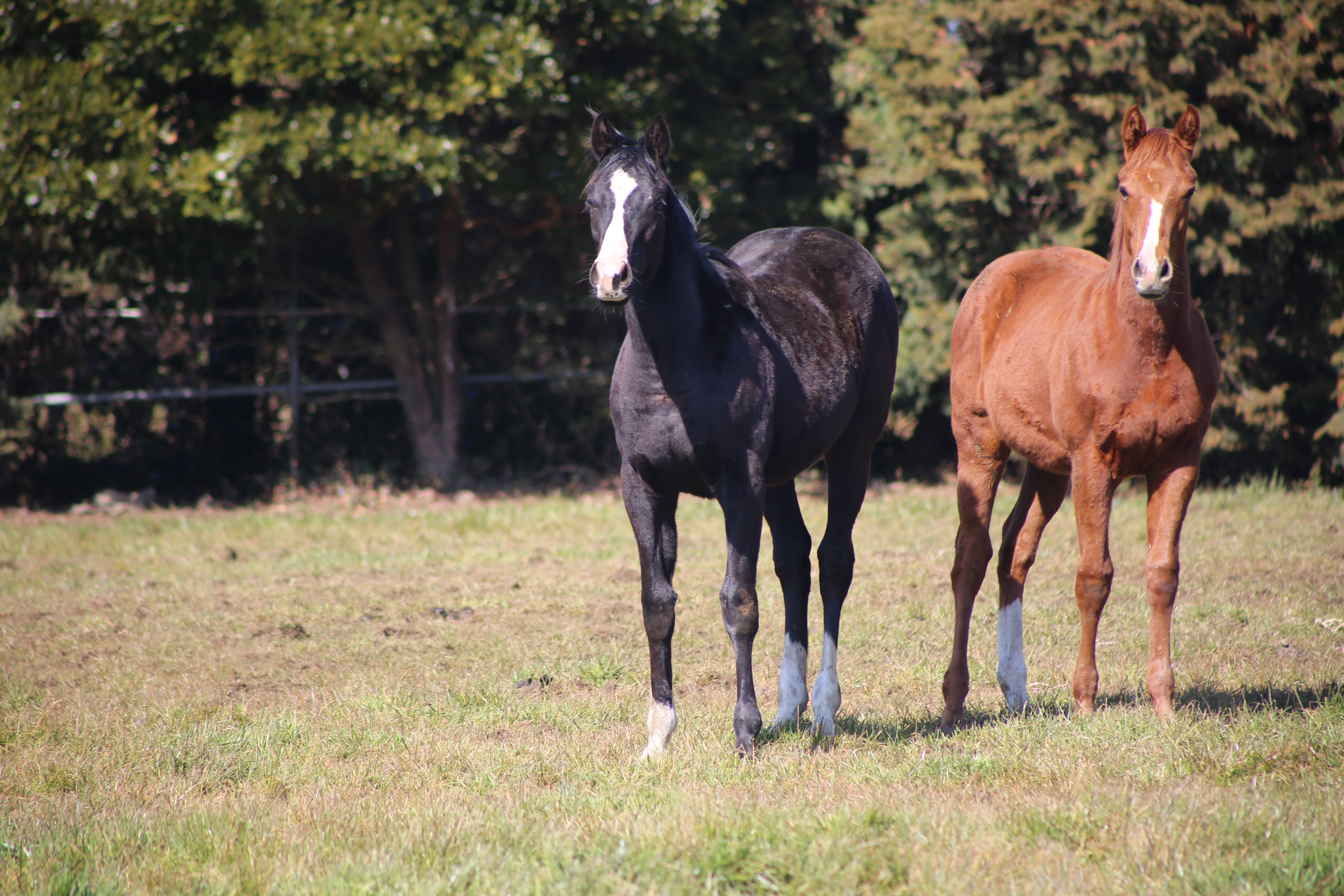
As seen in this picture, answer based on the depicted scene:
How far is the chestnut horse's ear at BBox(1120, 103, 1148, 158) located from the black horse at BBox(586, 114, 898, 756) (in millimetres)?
1501

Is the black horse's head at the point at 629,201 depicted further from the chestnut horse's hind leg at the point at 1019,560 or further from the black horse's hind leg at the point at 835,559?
the chestnut horse's hind leg at the point at 1019,560

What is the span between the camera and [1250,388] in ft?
33.8

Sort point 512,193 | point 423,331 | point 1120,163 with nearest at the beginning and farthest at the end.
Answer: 1. point 1120,163
2. point 512,193
3. point 423,331

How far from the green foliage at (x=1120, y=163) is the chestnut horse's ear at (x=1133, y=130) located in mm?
5920

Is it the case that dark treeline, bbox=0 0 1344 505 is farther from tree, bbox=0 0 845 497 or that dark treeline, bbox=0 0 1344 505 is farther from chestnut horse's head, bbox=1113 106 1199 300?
chestnut horse's head, bbox=1113 106 1199 300

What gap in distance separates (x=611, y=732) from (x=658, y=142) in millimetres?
2503

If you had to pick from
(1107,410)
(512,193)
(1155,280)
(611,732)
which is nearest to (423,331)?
(512,193)

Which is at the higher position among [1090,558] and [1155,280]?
[1155,280]

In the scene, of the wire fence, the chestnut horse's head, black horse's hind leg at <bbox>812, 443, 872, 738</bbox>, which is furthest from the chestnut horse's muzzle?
the wire fence

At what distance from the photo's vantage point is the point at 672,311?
4.38 m

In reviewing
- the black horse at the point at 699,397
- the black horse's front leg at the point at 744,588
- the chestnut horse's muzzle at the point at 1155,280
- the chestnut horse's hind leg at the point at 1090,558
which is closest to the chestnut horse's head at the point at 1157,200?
the chestnut horse's muzzle at the point at 1155,280

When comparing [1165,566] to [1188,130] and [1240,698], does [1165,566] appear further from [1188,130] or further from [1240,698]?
[1188,130]

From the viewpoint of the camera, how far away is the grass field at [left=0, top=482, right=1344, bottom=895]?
3.24 metres

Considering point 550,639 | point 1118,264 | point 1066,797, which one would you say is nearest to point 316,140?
point 550,639
